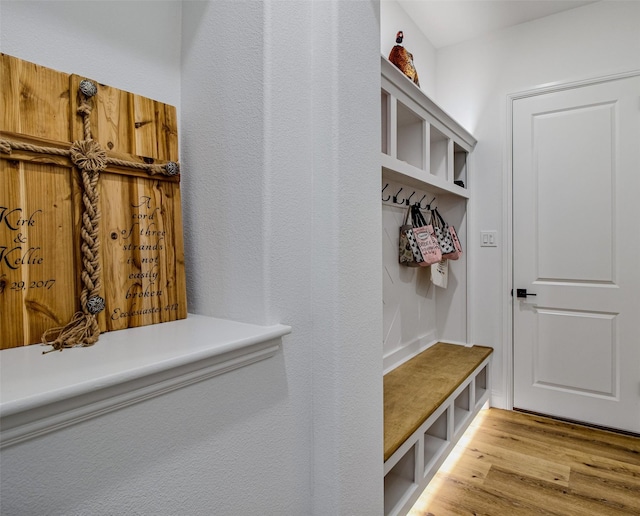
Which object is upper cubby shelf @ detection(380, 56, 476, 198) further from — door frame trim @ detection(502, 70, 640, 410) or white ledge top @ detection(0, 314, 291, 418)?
white ledge top @ detection(0, 314, 291, 418)

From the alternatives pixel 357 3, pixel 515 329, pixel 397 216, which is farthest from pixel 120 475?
pixel 515 329

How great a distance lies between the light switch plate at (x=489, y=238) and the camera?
2.57 metres

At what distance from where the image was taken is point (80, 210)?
0.73m

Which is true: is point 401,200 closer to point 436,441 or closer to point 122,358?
point 436,441

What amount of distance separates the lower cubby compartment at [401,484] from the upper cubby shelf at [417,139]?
4.20 feet

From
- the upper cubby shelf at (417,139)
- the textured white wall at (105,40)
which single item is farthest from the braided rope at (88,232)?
the upper cubby shelf at (417,139)

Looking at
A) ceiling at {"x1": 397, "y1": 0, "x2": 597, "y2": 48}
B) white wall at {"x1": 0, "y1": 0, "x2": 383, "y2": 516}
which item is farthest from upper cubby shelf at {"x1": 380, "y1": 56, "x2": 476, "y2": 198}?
ceiling at {"x1": 397, "y1": 0, "x2": 597, "y2": 48}

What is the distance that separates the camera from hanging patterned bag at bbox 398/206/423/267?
2.00 m

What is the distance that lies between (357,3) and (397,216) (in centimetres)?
126

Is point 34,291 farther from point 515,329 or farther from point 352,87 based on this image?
point 515,329

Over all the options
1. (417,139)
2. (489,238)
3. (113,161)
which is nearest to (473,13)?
(417,139)

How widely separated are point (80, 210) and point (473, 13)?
2617mm

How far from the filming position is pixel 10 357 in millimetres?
602

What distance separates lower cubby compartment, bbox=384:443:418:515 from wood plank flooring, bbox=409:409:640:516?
15 centimetres
